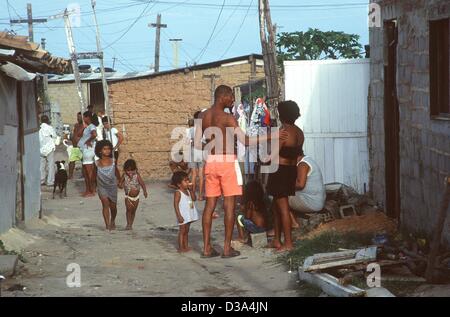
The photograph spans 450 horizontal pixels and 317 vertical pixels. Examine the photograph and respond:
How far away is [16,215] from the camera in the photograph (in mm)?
11828

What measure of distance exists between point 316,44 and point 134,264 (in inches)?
606

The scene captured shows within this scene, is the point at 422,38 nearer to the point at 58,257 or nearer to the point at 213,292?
the point at 213,292

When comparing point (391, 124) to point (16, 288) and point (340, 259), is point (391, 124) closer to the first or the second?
point (340, 259)

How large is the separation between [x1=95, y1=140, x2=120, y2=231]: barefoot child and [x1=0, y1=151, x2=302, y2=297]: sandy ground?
0.34m

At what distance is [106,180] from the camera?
12.6 m

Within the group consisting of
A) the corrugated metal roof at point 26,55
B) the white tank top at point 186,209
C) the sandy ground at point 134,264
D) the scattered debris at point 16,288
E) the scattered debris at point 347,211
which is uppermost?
the corrugated metal roof at point 26,55

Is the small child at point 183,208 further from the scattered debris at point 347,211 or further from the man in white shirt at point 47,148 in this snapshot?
the man in white shirt at point 47,148

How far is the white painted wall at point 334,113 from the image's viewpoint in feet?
43.5

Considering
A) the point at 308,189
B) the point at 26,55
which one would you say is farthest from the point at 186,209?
the point at 26,55

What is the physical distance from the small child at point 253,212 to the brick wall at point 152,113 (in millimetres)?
12505

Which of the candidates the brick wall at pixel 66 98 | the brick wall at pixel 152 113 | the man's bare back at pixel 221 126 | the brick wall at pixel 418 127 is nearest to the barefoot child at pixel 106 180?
the man's bare back at pixel 221 126

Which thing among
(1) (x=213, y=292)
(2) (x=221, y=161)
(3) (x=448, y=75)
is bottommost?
(1) (x=213, y=292)
